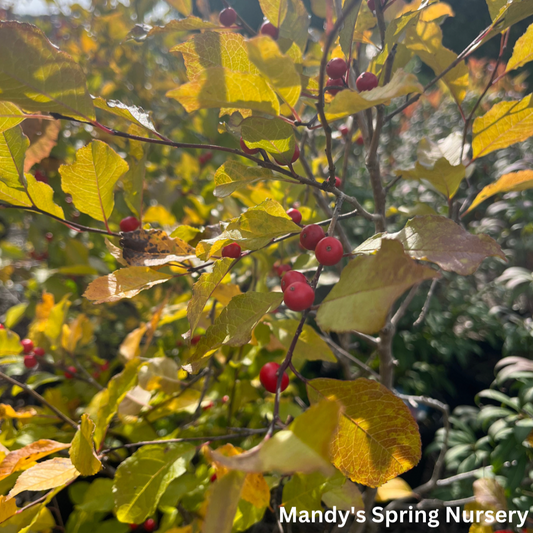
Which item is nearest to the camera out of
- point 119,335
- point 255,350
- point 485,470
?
point 255,350

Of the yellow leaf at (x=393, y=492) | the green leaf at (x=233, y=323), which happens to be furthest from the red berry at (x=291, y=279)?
the yellow leaf at (x=393, y=492)

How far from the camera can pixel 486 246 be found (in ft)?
1.30

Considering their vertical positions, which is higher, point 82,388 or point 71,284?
point 71,284

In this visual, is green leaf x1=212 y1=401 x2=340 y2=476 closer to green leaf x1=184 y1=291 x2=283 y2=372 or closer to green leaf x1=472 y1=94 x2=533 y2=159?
green leaf x1=184 y1=291 x2=283 y2=372

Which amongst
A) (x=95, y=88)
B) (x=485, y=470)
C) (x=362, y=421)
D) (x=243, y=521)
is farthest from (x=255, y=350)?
(x=95, y=88)

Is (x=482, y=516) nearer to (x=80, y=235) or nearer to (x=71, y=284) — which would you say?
(x=71, y=284)

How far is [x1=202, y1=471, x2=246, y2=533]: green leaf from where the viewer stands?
1.04 feet

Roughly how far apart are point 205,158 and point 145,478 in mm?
1518

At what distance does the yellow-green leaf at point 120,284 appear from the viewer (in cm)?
51

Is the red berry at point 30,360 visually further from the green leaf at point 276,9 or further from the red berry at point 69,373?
the green leaf at point 276,9

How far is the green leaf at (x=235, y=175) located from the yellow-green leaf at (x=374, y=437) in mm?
327

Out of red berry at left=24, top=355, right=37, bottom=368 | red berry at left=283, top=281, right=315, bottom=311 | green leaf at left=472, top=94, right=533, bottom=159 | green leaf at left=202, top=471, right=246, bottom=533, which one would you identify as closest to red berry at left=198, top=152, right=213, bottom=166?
red berry at left=24, top=355, right=37, bottom=368

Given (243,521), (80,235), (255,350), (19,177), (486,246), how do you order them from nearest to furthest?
(486,246) → (19,177) → (243,521) → (255,350) → (80,235)

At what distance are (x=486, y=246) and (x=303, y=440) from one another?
0.99ft
